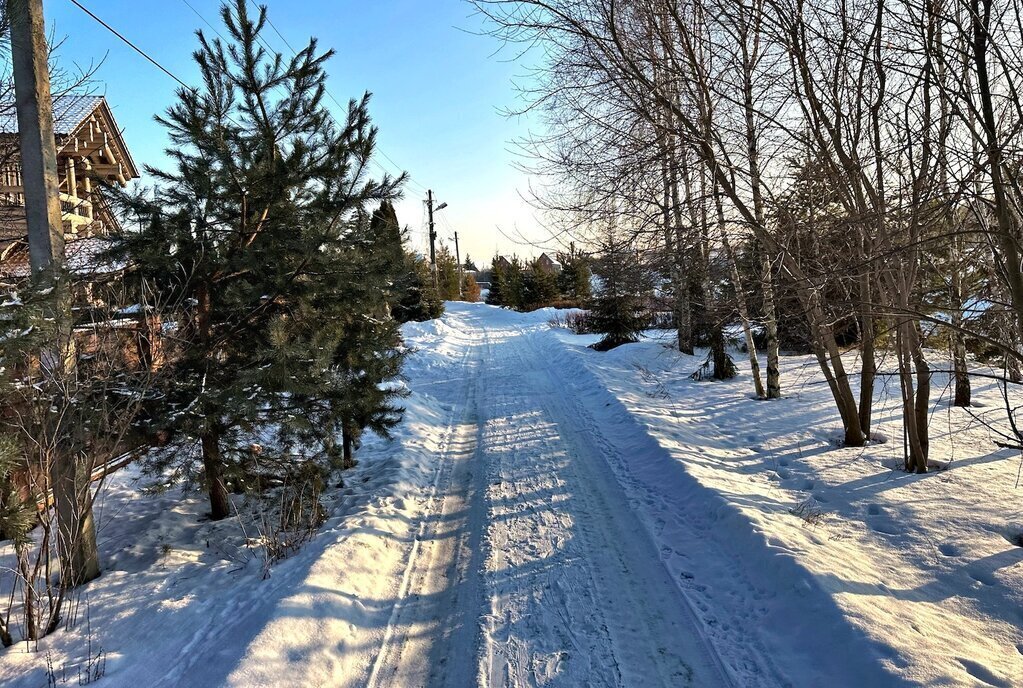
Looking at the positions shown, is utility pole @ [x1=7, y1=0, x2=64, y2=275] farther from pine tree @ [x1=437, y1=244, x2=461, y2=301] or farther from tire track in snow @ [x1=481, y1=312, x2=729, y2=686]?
pine tree @ [x1=437, y1=244, x2=461, y2=301]

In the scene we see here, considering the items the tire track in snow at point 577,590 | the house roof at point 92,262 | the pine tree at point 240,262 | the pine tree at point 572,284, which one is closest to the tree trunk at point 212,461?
the pine tree at point 240,262

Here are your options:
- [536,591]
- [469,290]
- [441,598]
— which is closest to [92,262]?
[441,598]

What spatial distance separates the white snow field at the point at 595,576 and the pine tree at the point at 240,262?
134cm

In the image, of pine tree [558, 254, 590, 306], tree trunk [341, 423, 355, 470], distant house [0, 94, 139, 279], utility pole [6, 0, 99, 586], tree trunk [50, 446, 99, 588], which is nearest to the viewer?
tree trunk [50, 446, 99, 588]

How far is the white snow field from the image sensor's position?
134 inches

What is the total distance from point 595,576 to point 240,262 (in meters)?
4.17

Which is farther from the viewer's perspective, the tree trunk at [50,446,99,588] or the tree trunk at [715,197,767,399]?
the tree trunk at [715,197,767,399]

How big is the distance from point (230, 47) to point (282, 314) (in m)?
2.68

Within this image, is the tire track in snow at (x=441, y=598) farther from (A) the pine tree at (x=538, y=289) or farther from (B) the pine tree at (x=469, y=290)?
(B) the pine tree at (x=469, y=290)

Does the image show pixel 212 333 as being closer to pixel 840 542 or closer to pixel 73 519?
pixel 73 519

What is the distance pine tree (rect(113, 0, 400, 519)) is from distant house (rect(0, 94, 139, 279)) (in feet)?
1.73

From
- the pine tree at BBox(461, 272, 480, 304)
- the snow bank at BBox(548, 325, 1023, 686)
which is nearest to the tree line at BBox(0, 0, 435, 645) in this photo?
the snow bank at BBox(548, 325, 1023, 686)

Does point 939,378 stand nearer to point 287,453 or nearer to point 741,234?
point 741,234

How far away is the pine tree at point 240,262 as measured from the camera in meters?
4.84
